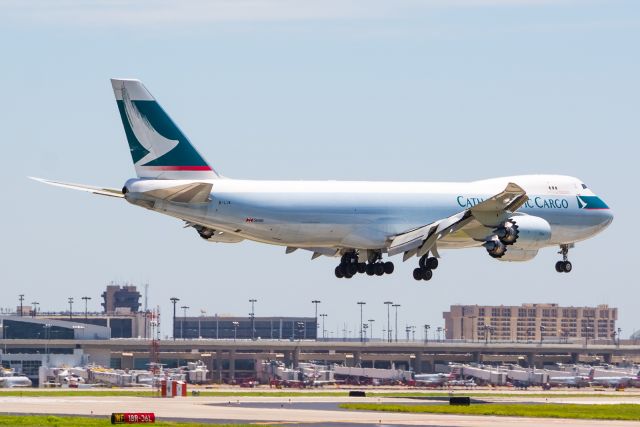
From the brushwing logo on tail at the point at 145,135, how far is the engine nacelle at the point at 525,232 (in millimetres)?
20387

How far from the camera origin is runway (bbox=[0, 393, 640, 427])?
228ft

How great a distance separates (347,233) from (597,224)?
60.5 ft

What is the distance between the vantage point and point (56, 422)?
219ft

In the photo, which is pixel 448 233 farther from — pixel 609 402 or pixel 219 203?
pixel 609 402

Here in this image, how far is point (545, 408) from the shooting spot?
3403 inches

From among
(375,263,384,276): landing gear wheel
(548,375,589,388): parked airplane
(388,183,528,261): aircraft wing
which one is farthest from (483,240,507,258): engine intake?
(548,375,589,388): parked airplane

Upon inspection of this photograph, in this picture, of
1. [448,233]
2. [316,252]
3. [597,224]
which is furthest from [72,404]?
[597,224]

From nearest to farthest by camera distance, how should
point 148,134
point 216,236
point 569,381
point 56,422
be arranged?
point 56,422, point 148,134, point 216,236, point 569,381

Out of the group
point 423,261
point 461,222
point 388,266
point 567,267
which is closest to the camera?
point 461,222

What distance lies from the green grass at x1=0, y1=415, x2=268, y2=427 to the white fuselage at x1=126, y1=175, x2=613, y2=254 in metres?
12.9

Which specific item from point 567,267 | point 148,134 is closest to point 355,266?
point 567,267

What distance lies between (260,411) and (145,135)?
55.7 ft

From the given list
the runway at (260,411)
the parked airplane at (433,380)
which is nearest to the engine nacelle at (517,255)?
the runway at (260,411)

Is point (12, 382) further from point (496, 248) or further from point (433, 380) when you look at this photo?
point (496, 248)
